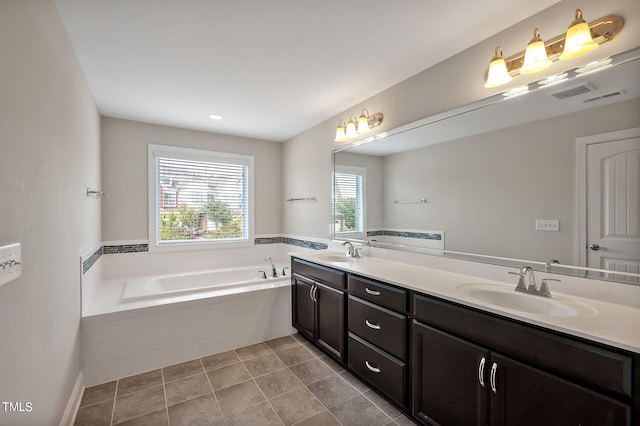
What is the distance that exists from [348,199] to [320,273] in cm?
91

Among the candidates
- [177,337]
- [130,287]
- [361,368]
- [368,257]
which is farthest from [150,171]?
[361,368]

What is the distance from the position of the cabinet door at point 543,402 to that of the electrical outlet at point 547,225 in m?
0.77

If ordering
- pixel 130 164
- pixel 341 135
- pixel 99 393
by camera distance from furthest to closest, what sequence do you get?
pixel 130 164, pixel 341 135, pixel 99 393

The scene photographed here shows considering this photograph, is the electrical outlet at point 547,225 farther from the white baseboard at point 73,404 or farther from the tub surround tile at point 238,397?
the white baseboard at point 73,404

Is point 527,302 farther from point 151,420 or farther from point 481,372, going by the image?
point 151,420

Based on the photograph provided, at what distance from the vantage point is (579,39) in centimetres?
134

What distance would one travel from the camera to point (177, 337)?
8.23ft

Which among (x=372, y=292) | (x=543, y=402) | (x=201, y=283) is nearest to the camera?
(x=543, y=402)

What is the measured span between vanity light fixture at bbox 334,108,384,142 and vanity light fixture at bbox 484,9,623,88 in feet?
3.27

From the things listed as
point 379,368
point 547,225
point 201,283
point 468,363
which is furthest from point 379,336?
point 201,283

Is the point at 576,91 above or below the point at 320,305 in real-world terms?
above

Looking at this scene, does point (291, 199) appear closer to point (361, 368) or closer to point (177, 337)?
point (177, 337)

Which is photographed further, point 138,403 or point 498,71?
point 138,403

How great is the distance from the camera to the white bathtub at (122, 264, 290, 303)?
2703mm
